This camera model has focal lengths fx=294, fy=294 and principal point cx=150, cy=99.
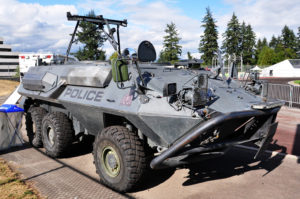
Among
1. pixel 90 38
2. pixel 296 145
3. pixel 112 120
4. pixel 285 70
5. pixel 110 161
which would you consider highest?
pixel 90 38

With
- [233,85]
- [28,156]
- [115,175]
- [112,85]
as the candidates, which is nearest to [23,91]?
[28,156]

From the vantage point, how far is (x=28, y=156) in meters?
5.92

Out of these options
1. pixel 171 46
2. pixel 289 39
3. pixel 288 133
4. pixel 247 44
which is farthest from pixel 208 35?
pixel 289 39

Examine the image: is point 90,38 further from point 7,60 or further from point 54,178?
point 7,60

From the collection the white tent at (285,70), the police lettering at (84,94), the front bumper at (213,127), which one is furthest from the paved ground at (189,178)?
the white tent at (285,70)

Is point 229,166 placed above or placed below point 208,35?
below

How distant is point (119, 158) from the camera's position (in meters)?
4.02

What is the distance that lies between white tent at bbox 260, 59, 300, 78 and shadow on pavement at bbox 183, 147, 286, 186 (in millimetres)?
48023

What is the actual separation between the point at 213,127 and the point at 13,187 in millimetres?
3000

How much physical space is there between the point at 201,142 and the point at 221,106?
0.54 m

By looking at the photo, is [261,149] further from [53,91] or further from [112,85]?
[53,91]

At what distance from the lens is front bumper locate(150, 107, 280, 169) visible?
3316 mm

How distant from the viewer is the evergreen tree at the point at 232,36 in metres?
60.0

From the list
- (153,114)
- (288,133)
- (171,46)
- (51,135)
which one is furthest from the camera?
(171,46)
